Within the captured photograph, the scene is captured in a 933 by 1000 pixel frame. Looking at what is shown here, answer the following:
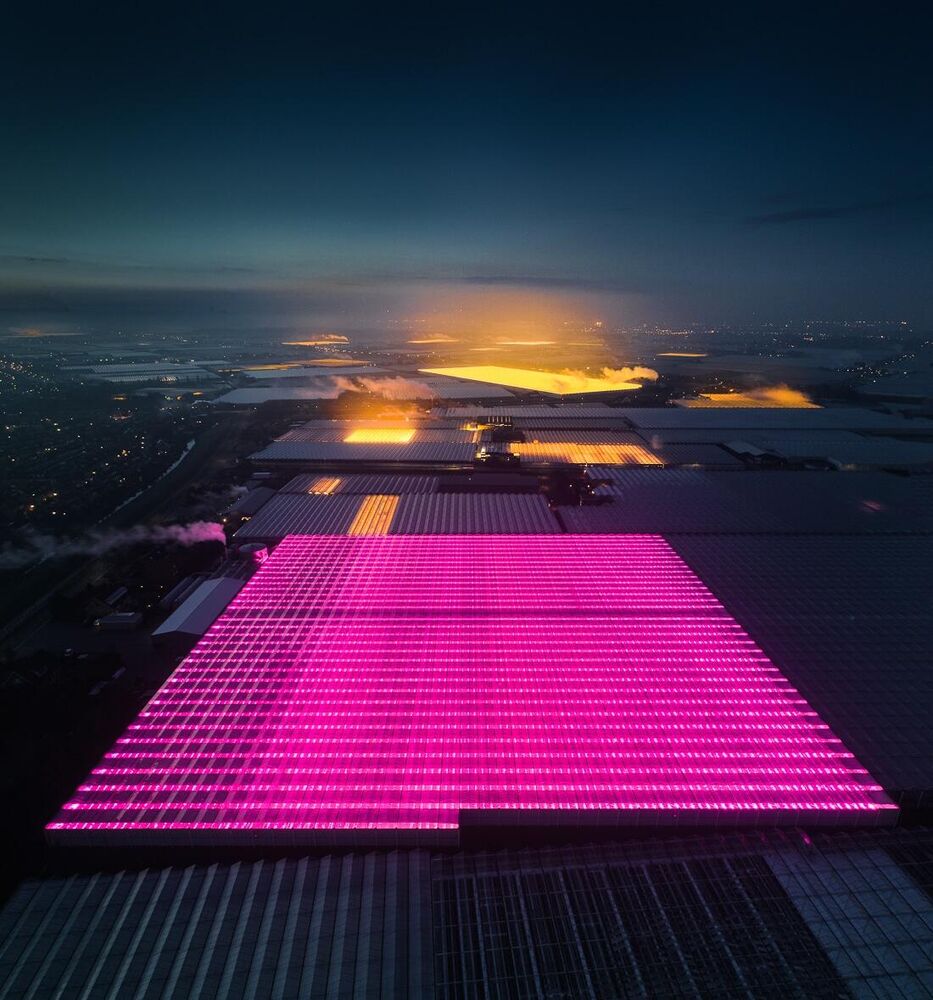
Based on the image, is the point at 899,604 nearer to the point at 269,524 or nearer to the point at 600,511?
the point at 600,511

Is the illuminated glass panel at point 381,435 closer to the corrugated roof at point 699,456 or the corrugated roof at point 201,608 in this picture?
the corrugated roof at point 699,456

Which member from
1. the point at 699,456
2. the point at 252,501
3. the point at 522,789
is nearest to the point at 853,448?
the point at 699,456

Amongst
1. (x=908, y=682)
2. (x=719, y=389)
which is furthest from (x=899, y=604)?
(x=719, y=389)

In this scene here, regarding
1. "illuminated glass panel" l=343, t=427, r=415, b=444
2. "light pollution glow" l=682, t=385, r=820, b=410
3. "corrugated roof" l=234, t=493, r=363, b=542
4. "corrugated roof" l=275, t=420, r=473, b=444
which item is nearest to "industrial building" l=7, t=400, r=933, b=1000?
"corrugated roof" l=234, t=493, r=363, b=542

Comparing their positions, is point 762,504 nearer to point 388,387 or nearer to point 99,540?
point 99,540

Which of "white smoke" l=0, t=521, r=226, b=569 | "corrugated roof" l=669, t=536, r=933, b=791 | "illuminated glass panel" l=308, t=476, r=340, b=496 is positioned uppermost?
"corrugated roof" l=669, t=536, r=933, b=791

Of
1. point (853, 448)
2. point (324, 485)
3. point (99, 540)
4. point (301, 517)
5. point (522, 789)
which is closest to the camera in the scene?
point (522, 789)

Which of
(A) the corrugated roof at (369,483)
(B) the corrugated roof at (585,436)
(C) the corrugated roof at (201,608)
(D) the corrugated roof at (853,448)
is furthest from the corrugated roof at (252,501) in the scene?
(D) the corrugated roof at (853,448)

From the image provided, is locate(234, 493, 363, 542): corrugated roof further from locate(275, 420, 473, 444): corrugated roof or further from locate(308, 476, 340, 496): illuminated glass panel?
locate(275, 420, 473, 444): corrugated roof
